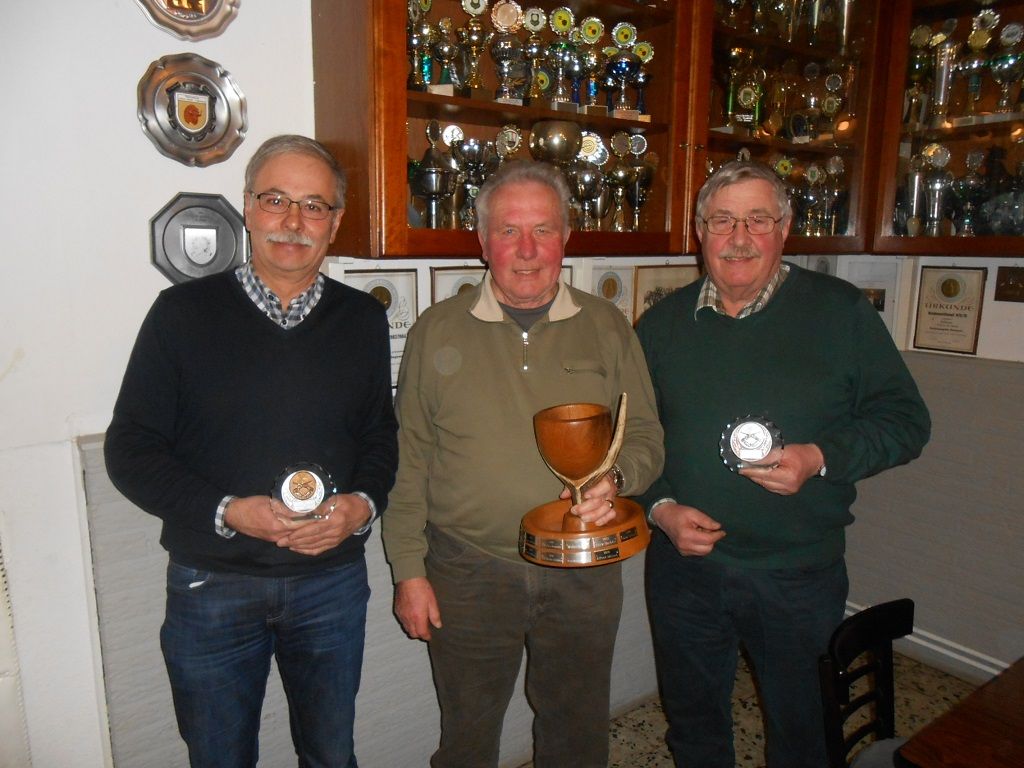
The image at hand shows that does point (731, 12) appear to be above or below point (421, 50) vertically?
above

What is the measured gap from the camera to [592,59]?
1.94 m

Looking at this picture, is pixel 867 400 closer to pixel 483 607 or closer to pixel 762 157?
pixel 483 607

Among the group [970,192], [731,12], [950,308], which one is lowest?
[950,308]

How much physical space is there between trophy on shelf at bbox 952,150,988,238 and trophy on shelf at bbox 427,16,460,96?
1.61 meters

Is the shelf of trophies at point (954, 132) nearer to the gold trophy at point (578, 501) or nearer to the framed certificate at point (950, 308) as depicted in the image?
the framed certificate at point (950, 308)

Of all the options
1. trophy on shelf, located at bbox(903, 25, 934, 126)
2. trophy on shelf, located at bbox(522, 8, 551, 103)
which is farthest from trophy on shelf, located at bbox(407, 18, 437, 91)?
trophy on shelf, located at bbox(903, 25, 934, 126)

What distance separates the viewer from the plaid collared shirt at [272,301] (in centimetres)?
140

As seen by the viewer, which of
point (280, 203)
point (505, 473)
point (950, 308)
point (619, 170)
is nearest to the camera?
point (280, 203)

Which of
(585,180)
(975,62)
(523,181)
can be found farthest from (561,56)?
(975,62)

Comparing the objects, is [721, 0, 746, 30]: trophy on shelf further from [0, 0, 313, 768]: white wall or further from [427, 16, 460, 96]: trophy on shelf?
[0, 0, 313, 768]: white wall

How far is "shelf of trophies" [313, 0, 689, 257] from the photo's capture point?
1534 millimetres

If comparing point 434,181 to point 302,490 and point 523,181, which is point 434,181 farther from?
point 302,490

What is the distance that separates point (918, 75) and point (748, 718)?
2187mm

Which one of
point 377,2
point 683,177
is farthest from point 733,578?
point 377,2
